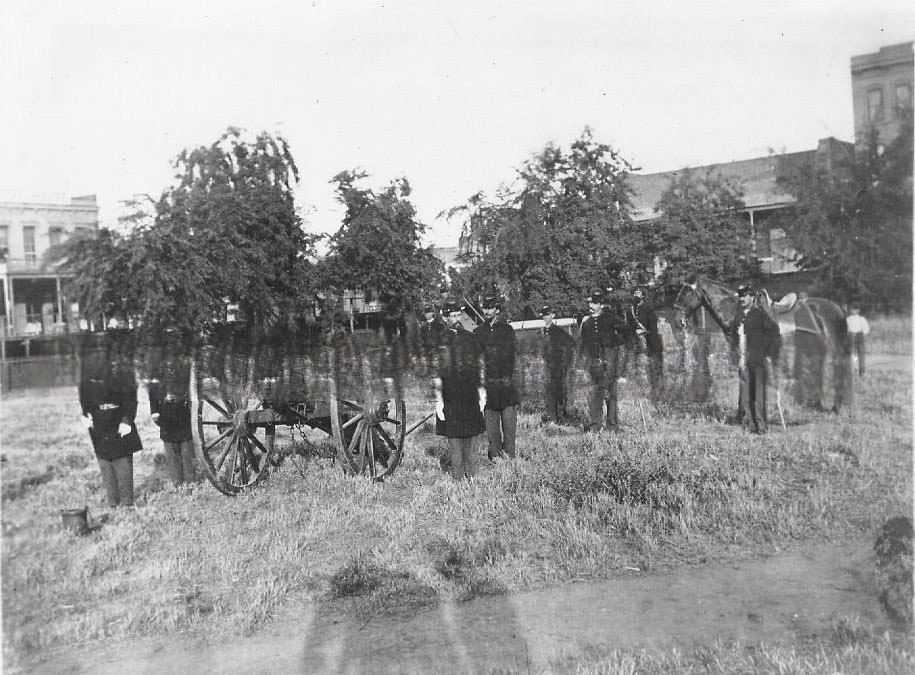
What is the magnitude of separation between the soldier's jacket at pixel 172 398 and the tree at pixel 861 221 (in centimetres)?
334

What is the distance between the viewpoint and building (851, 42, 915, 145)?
3475mm

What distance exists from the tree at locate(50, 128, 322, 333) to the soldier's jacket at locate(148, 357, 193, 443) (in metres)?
0.41

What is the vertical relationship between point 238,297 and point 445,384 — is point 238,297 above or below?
above

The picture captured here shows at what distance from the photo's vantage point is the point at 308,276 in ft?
13.4

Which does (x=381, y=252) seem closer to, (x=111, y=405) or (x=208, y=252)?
(x=208, y=252)

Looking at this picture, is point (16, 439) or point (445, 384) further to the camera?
point (16, 439)

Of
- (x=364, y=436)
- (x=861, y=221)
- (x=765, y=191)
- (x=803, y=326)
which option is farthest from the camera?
(x=364, y=436)

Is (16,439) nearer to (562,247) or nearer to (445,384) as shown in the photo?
(445,384)

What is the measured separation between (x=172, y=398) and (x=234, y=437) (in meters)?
0.75

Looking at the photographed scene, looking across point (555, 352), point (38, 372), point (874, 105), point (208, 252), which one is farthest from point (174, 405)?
point (874, 105)

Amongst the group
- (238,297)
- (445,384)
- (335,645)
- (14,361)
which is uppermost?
(238,297)

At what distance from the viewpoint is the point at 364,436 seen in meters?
5.51

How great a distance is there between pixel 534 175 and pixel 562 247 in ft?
1.57

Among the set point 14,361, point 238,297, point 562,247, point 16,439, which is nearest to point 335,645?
point 238,297
